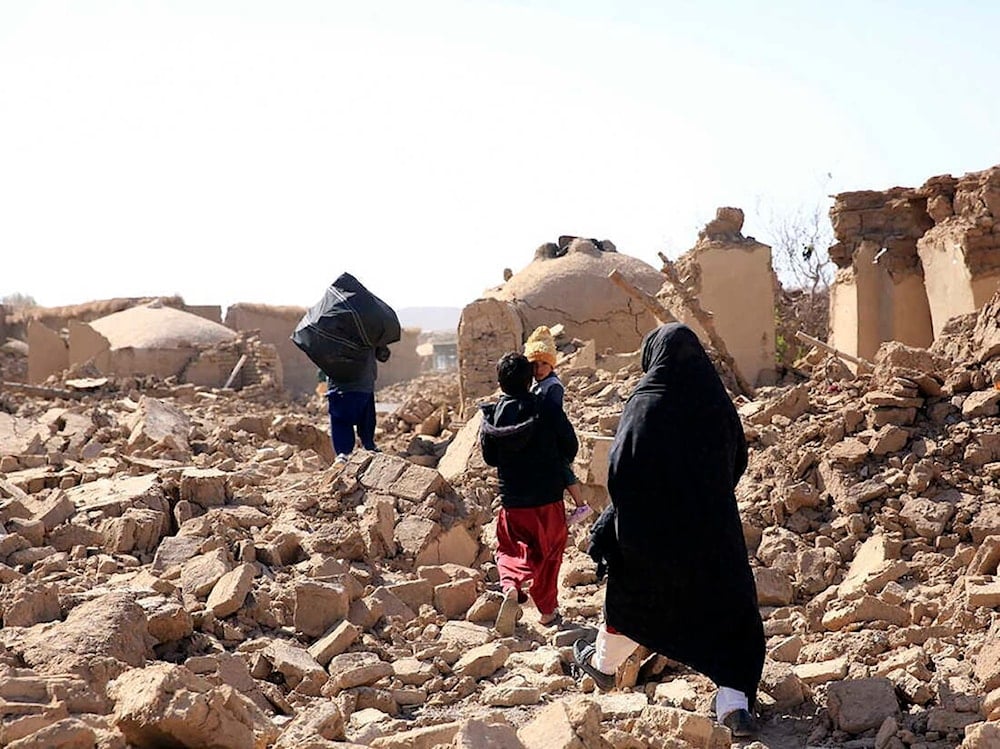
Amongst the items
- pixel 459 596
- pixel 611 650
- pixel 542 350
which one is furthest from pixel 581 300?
pixel 611 650

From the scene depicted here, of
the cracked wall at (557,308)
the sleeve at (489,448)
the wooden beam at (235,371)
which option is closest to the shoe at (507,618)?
the sleeve at (489,448)

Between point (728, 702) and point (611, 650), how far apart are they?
0.58 meters

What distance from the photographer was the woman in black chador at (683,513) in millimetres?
3801

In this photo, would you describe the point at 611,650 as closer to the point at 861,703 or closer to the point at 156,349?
the point at 861,703

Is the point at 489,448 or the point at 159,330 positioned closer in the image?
the point at 489,448

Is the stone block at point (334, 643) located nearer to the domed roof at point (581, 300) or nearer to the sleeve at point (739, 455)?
the sleeve at point (739, 455)

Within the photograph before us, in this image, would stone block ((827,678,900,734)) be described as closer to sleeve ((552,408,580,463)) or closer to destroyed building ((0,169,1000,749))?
destroyed building ((0,169,1000,749))

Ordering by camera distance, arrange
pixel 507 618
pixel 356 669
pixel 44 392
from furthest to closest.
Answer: pixel 44 392 < pixel 507 618 < pixel 356 669

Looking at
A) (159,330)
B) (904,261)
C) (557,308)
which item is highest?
(904,261)

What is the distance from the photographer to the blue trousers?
8219mm

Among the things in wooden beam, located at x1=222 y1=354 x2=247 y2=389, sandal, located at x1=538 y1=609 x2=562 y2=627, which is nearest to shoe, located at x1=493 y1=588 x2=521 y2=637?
sandal, located at x1=538 y1=609 x2=562 y2=627

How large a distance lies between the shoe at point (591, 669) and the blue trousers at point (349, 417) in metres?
3.97

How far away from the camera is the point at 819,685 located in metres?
3.98

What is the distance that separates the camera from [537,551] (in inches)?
211
